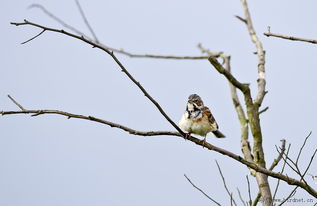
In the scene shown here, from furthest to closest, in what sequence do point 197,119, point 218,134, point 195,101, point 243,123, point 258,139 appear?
point 218,134 → point 195,101 → point 197,119 → point 243,123 → point 258,139

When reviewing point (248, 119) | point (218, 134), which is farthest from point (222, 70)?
point (218, 134)

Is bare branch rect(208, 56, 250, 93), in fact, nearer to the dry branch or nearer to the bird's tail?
the dry branch

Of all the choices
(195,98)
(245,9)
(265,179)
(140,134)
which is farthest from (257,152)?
(195,98)

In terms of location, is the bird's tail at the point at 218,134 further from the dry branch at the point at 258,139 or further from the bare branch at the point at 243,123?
the dry branch at the point at 258,139

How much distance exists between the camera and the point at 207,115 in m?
6.52

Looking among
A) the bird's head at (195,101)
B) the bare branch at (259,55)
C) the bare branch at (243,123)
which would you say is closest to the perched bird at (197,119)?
the bird's head at (195,101)

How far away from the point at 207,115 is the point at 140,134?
Answer: 8.37ft

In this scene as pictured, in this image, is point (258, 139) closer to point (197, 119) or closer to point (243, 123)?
point (243, 123)

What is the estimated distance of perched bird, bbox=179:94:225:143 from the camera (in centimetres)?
632

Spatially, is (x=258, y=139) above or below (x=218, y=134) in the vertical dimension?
below

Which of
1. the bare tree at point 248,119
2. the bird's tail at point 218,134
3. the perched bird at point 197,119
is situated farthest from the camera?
the bird's tail at point 218,134

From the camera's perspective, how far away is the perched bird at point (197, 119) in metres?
6.32

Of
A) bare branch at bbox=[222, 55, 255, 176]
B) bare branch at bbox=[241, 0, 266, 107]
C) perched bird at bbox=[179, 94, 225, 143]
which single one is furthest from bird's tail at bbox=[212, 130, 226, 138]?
bare branch at bbox=[241, 0, 266, 107]

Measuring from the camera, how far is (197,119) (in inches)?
250
